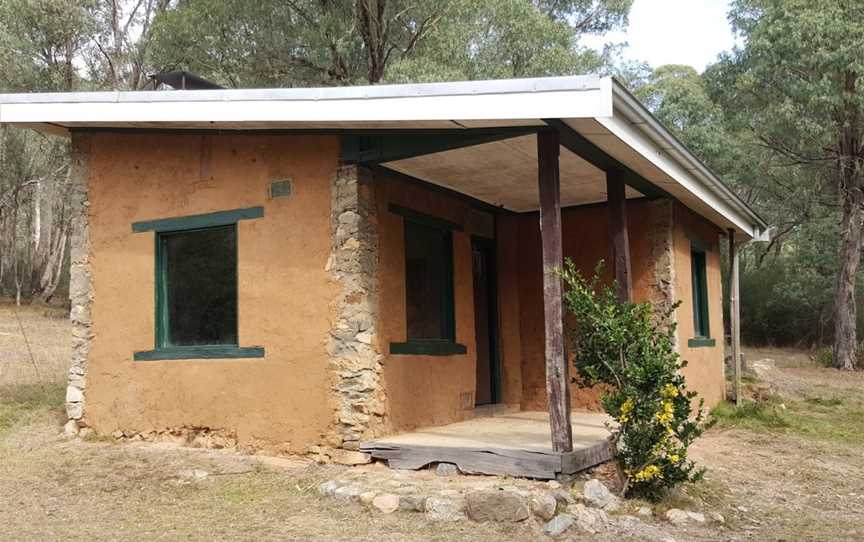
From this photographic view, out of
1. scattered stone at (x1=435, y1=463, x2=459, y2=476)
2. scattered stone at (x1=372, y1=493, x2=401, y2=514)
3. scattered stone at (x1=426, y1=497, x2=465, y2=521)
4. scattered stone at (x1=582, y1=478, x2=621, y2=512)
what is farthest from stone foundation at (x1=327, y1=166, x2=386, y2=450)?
scattered stone at (x1=582, y1=478, x2=621, y2=512)

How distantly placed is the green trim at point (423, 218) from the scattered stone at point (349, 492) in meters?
2.58

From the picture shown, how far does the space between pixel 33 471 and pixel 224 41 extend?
494 inches

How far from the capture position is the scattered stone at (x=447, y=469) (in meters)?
6.32

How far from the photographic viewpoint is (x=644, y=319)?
5.79 meters

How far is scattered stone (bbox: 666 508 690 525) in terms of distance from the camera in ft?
18.2

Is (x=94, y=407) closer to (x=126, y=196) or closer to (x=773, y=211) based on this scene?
(x=126, y=196)

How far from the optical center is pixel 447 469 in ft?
20.8

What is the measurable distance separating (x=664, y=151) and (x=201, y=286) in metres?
4.43

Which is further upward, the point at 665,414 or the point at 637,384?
the point at 637,384

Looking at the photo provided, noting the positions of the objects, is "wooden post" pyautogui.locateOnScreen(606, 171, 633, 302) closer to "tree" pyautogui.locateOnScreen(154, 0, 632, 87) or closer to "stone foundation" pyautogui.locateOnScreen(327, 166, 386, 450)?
"stone foundation" pyautogui.locateOnScreen(327, 166, 386, 450)

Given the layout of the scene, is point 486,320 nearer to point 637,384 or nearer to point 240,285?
point 240,285

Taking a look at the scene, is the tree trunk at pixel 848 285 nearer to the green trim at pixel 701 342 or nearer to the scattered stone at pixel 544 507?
the green trim at pixel 701 342

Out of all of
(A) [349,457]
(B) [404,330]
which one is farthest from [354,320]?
(A) [349,457]

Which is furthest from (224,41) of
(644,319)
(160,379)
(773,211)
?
(773,211)
